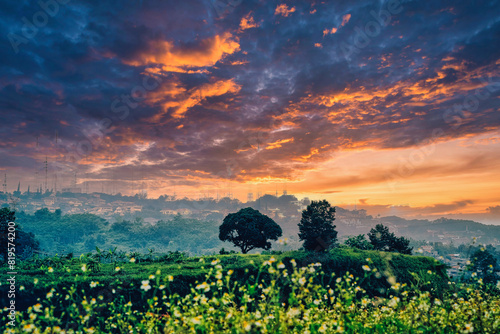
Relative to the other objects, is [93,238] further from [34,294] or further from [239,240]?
[34,294]

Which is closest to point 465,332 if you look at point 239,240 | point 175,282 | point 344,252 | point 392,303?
point 392,303

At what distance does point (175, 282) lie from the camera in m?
12.8

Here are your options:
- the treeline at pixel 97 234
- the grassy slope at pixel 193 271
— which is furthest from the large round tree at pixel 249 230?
the treeline at pixel 97 234

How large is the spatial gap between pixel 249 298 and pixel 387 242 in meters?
30.2

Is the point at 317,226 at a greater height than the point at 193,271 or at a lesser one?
greater

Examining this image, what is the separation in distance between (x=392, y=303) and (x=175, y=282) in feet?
35.3

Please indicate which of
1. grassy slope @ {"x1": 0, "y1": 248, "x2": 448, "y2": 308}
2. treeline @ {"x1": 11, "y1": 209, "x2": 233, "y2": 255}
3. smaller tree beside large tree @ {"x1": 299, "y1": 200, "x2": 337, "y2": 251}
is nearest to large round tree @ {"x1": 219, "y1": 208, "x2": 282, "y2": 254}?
smaller tree beside large tree @ {"x1": 299, "y1": 200, "x2": 337, "y2": 251}

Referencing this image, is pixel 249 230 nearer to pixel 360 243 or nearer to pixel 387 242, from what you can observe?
pixel 360 243

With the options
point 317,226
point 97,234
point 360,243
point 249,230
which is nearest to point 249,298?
point 317,226

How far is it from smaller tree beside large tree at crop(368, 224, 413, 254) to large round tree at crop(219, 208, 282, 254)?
1122 cm

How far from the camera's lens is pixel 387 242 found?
98.2 feet

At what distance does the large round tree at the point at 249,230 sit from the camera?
3058 cm

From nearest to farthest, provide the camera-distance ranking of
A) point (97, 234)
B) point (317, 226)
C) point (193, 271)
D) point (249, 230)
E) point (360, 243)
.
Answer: point (193, 271), point (317, 226), point (360, 243), point (249, 230), point (97, 234)

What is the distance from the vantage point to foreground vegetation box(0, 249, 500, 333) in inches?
170
